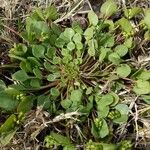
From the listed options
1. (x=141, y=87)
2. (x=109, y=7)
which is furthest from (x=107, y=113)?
(x=109, y=7)

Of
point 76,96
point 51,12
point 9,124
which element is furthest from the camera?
point 51,12

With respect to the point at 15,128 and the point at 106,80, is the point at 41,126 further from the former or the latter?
the point at 106,80

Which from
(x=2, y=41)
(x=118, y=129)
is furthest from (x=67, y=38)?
(x=118, y=129)

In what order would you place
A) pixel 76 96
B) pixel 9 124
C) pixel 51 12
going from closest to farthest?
1. pixel 9 124
2. pixel 76 96
3. pixel 51 12

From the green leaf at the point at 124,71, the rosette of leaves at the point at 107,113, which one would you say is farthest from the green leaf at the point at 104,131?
the green leaf at the point at 124,71

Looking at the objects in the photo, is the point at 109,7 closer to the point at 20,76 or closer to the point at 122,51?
the point at 122,51

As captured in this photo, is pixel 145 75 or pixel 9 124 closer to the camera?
pixel 9 124

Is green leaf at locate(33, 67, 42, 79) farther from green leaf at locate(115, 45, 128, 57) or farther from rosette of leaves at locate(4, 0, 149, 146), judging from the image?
green leaf at locate(115, 45, 128, 57)

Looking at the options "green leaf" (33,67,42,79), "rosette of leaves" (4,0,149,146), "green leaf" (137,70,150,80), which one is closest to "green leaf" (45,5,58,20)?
"rosette of leaves" (4,0,149,146)
